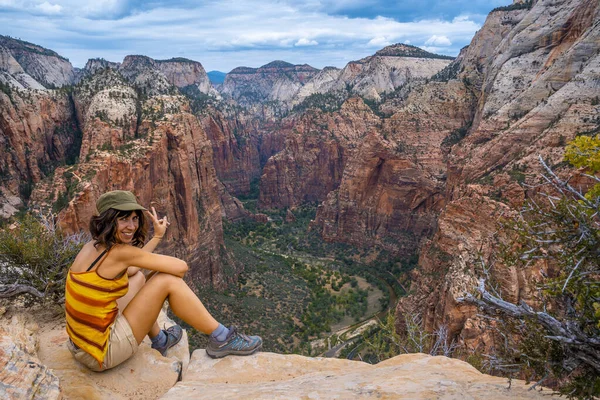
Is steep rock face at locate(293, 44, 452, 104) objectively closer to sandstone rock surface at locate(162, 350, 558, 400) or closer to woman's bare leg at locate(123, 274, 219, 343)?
sandstone rock surface at locate(162, 350, 558, 400)

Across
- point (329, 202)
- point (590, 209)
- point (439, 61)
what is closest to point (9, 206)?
point (590, 209)

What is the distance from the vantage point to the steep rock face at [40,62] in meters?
101

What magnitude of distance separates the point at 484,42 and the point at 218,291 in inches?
2022

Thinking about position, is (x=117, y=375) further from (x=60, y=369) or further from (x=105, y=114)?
(x=105, y=114)

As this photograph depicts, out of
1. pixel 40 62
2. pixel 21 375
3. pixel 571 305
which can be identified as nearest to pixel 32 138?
pixel 21 375

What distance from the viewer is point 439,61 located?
4429 inches

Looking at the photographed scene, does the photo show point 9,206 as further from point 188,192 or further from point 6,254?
point 6,254

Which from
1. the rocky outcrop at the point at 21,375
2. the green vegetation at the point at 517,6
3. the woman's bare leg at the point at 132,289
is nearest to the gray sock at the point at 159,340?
the woman's bare leg at the point at 132,289

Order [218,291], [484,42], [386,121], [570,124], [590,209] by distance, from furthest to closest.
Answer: [484,42], [386,121], [218,291], [570,124], [590,209]

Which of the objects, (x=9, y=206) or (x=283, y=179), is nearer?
(x=9, y=206)

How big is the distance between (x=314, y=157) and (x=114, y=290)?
238 ft

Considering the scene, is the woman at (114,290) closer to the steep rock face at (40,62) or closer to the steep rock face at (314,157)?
the steep rock face at (314,157)

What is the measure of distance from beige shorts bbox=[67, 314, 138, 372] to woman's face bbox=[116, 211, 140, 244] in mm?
1174

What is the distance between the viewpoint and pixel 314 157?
251ft
